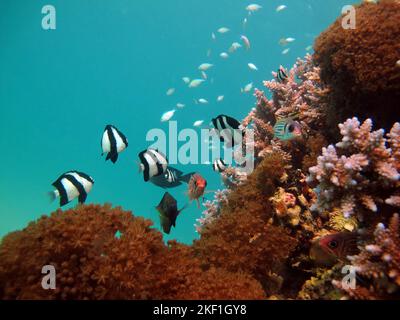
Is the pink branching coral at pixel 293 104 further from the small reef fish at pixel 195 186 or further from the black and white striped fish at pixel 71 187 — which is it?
the black and white striped fish at pixel 71 187

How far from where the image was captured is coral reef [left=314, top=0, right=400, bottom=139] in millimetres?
3633

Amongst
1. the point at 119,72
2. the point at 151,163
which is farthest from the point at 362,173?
the point at 119,72

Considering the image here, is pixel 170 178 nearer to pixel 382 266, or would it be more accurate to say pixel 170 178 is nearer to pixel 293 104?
pixel 293 104

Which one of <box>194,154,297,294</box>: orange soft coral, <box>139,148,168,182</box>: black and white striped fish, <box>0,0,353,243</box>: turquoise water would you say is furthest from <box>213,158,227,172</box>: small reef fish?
<box>0,0,353,243</box>: turquoise water

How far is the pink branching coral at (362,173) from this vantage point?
2.82 meters

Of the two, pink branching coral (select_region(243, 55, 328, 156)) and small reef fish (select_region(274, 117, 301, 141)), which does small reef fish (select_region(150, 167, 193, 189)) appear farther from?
pink branching coral (select_region(243, 55, 328, 156))

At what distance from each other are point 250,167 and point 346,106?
2.42 meters

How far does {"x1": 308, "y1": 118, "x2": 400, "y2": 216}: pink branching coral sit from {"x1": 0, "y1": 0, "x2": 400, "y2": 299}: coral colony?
0.4 inches

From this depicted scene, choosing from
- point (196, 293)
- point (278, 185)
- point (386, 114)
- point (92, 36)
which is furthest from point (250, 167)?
point (92, 36)

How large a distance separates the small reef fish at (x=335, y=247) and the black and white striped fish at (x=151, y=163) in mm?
2174

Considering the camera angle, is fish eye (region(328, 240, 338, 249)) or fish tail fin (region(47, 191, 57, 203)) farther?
fish tail fin (region(47, 191, 57, 203))

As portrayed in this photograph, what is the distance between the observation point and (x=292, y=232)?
400cm

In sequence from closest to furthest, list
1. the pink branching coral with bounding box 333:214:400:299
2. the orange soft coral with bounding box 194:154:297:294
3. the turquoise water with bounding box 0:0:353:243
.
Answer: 1. the pink branching coral with bounding box 333:214:400:299
2. the orange soft coral with bounding box 194:154:297:294
3. the turquoise water with bounding box 0:0:353:243

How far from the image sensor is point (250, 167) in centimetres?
612
